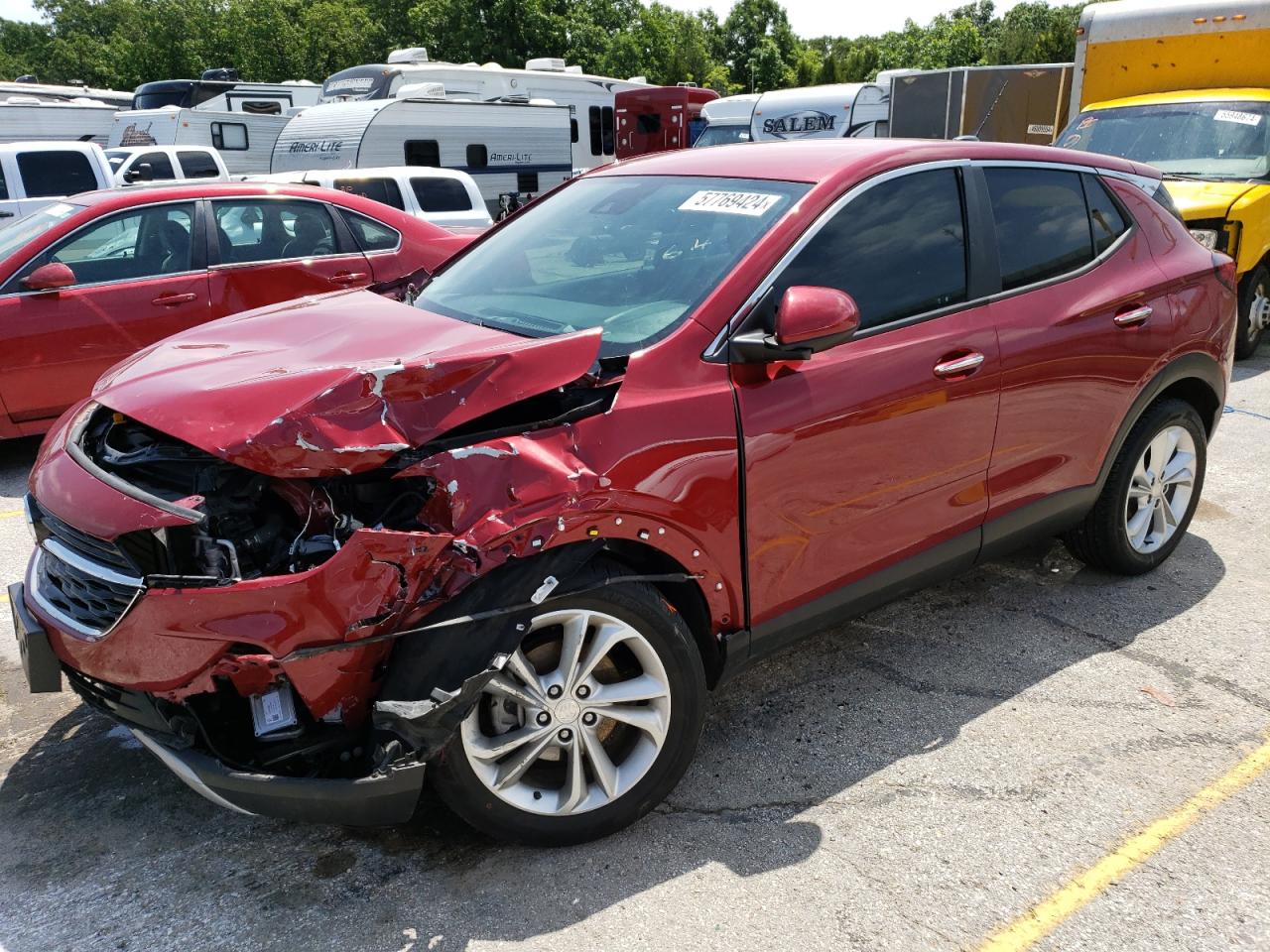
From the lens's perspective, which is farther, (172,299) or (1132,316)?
(172,299)

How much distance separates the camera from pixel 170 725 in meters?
2.46

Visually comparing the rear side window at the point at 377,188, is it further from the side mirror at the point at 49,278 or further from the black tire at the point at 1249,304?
the black tire at the point at 1249,304

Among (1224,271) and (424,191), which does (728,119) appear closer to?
(424,191)

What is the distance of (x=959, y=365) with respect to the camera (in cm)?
332

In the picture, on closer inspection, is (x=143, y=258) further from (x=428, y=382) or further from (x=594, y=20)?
(x=594, y=20)

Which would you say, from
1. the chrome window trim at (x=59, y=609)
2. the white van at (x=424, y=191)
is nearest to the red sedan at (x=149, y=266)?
the white van at (x=424, y=191)

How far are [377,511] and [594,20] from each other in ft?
137

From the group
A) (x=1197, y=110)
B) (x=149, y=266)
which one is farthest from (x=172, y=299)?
(x=1197, y=110)

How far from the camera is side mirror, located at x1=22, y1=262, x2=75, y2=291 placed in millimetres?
5965

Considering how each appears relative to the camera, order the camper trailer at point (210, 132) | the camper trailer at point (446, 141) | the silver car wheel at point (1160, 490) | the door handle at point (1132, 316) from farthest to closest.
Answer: the camper trailer at point (210, 132) → the camper trailer at point (446, 141) → the silver car wheel at point (1160, 490) → the door handle at point (1132, 316)

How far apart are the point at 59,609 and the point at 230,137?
→ 18.0 m

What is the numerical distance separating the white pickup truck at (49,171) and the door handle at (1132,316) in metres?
11.4

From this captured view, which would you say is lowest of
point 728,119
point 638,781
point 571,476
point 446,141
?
point 638,781

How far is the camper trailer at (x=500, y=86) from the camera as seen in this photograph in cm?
1839
